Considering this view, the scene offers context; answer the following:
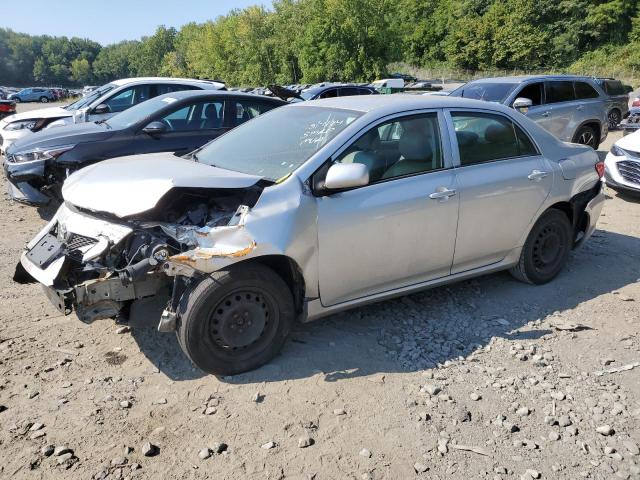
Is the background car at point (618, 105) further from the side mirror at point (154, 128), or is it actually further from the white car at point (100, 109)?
the side mirror at point (154, 128)

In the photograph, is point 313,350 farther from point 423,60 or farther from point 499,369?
point 423,60

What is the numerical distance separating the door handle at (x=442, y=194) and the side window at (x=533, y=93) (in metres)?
7.51

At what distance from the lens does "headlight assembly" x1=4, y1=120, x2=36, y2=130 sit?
9938mm

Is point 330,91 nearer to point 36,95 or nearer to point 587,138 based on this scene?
point 587,138

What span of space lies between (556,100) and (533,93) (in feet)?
2.30

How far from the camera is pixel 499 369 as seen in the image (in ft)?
11.8

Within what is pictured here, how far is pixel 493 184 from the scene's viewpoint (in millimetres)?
4270

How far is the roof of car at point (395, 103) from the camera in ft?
13.2

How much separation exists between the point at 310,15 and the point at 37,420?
5475 cm

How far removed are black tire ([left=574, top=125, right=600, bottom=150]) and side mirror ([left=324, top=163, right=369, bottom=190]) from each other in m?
9.79

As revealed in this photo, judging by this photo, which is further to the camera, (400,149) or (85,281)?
(400,149)

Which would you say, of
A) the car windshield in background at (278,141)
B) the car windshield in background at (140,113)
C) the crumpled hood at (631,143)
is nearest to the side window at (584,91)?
the crumpled hood at (631,143)

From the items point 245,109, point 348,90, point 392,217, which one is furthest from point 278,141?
point 348,90

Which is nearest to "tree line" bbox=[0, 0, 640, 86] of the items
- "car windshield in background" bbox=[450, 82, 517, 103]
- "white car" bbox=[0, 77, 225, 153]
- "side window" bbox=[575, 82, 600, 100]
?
"side window" bbox=[575, 82, 600, 100]
